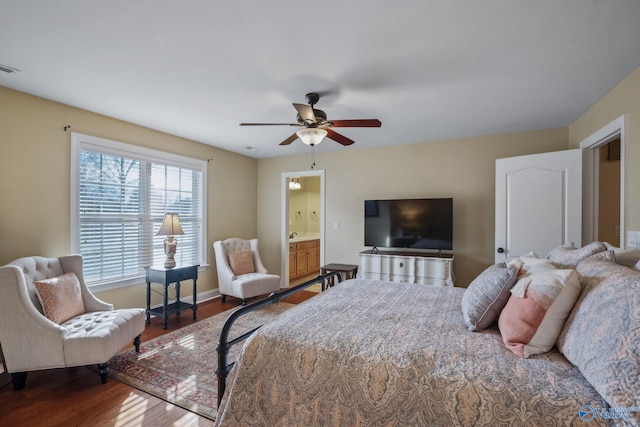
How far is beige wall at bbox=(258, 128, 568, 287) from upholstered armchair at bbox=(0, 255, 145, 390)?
124 inches

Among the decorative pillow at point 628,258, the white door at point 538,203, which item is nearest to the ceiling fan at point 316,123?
the decorative pillow at point 628,258

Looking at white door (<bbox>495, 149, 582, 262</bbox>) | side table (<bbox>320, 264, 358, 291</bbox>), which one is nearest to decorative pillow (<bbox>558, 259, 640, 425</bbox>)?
white door (<bbox>495, 149, 582, 262</bbox>)

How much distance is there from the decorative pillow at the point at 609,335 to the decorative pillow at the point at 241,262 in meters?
3.87

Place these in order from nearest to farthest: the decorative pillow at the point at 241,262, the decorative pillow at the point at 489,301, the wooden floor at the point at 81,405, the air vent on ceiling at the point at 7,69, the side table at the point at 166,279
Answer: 1. the decorative pillow at the point at 489,301
2. the wooden floor at the point at 81,405
3. the air vent on ceiling at the point at 7,69
4. the side table at the point at 166,279
5. the decorative pillow at the point at 241,262

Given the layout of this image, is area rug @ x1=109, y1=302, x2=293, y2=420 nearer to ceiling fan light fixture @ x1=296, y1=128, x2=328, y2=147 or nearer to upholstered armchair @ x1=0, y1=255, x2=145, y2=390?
upholstered armchair @ x1=0, y1=255, x2=145, y2=390

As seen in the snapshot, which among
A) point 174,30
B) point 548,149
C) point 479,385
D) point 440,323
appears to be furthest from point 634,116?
point 174,30

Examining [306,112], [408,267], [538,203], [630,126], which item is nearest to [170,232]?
[306,112]

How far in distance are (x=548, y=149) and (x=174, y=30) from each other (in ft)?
13.7

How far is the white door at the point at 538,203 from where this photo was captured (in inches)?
119

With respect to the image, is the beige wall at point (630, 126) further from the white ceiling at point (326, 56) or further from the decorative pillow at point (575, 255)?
the decorative pillow at point (575, 255)

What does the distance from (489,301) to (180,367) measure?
246cm

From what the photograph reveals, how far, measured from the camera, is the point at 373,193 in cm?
460

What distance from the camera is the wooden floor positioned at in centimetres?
187

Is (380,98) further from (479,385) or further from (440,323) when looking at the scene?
(479,385)
